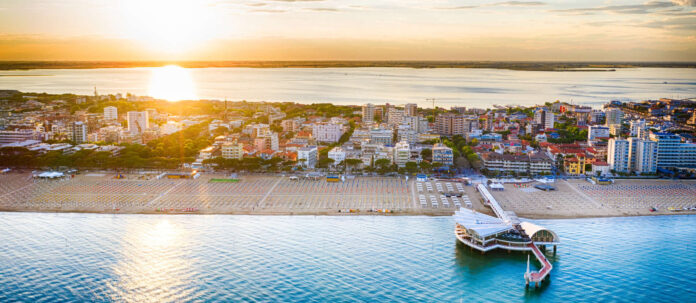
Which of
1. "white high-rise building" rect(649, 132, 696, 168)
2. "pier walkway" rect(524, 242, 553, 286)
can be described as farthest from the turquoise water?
"white high-rise building" rect(649, 132, 696, 168)

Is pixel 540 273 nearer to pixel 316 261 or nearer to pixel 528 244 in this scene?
pixel 528 244

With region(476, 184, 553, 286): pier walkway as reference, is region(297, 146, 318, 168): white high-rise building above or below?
above

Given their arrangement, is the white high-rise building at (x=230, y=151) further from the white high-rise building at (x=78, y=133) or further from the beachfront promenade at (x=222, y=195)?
the white high-rise building at (x=78, y=133)

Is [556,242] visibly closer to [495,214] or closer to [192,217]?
[495,214]

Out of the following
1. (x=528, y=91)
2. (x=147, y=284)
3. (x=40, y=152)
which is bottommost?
(x=147, y=284)

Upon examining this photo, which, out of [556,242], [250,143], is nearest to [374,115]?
[250,143]

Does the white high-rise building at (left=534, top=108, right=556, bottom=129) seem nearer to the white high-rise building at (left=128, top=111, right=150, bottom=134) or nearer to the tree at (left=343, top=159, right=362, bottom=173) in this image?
the tree at (left=343, top=159, right=362, bottom=173)
